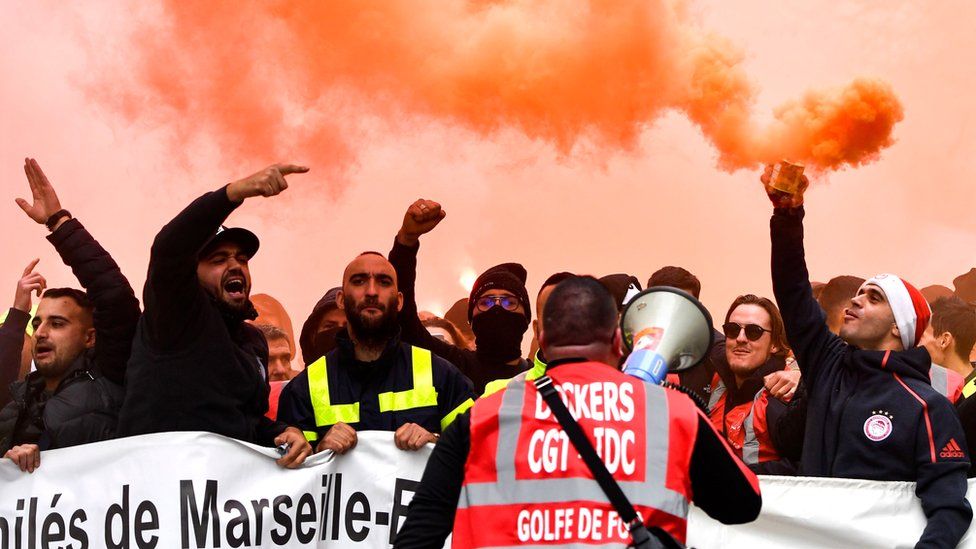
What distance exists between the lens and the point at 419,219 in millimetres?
6301

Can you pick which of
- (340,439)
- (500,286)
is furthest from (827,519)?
(500,286)

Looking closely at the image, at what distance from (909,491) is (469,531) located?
2.29 m

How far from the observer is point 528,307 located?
6.58m

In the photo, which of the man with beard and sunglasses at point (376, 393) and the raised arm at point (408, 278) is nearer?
the man with beard and sunglasses at point (376, 393)

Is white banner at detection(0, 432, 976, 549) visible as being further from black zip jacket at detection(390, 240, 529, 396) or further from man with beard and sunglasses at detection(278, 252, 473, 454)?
black zip jacket at detection(390, 240, 529, 396)

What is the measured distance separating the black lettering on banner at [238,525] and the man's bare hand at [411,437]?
2.37 ft

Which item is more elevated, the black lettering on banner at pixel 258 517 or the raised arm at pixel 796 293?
the raised arm at pixel 796 293

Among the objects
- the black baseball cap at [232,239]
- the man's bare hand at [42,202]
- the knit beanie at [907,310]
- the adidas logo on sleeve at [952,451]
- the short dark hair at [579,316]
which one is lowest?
the adidas logo on sleeve at [952,451]

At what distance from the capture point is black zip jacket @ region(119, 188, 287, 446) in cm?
486

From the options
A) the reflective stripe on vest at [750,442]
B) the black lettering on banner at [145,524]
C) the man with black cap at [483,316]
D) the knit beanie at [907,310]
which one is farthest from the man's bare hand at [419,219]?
the knit beanie at [907,310]

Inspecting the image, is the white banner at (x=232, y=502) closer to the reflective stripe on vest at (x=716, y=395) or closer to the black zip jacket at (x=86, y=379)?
the black zip jacket at (x=86, y=379)

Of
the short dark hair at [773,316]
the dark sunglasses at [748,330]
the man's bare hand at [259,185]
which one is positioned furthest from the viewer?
the short dark hair at [773,316]

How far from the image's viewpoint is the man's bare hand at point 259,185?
15.7 ft

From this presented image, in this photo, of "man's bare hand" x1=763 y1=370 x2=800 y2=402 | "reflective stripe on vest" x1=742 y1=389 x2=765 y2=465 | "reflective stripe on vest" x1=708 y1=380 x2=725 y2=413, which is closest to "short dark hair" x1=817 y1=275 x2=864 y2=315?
"reflective stripe on vest" x1=708 y1=380 x2=725 y2=413
